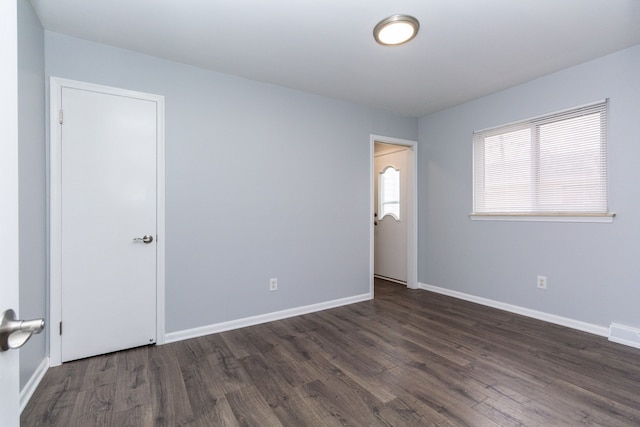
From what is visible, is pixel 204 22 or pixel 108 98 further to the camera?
pixel 108 98

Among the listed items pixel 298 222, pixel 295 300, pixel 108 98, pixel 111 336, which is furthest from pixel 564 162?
pixel 111 336

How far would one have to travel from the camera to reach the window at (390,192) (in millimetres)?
4785

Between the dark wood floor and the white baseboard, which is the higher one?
the white baseboard

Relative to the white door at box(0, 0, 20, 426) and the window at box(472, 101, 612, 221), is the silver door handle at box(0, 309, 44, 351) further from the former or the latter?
the window at box(472, 101, 612, 221)

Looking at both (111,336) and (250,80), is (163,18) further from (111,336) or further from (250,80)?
(111,336)

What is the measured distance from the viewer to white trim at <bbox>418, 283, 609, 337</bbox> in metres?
2.71

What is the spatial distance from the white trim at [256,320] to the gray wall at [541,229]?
54.3 inches

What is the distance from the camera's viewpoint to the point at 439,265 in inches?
163

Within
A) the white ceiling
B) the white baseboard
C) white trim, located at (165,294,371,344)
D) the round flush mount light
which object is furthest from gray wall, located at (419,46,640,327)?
the white baseboard

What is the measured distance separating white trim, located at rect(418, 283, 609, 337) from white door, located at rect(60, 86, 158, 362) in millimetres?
3506

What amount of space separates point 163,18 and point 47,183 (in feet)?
4.84

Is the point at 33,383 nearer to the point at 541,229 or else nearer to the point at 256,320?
the point at 256,320

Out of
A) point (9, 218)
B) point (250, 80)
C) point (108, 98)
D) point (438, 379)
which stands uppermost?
point (250, 80)

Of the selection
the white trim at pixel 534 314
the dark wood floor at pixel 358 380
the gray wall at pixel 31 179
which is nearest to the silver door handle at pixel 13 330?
the dark wood floor at pixel 358 380
